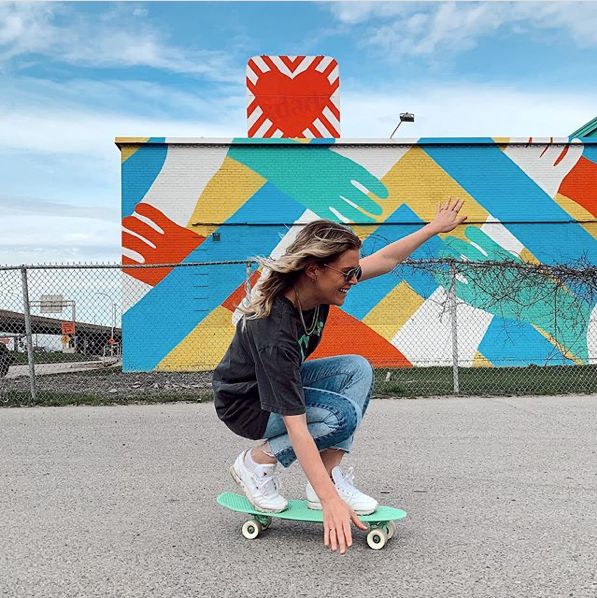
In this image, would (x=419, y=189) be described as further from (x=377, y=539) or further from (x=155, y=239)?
(x=377, y=539)

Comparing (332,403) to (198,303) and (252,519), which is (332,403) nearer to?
(252,519)

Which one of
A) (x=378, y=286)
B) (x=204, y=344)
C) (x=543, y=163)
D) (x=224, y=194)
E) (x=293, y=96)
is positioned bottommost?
(x=204, y=344)

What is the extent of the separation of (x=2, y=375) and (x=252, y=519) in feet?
27.9

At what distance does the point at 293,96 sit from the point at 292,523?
14.9 meters

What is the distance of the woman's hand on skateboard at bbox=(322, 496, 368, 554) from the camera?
2885 mm

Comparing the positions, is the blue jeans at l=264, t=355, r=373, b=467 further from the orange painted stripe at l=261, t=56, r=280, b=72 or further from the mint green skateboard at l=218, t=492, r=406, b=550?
the orange painted stripe at l=261, t=56, r=280, b=72

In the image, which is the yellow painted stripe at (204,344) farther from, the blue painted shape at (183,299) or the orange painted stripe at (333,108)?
the orange painted stripe at (333,108)

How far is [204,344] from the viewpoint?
16000 mm

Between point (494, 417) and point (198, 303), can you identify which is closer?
point (494, 417)

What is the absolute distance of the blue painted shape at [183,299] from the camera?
15.9 m

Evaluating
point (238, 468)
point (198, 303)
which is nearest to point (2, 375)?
point (198, 303)

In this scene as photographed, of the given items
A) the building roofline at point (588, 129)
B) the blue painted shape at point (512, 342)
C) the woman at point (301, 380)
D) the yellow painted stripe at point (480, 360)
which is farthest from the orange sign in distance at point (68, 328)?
the building roofline at point (588, 129)

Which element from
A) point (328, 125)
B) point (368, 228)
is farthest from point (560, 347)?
point (328, 125)

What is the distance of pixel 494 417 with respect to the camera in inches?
309
